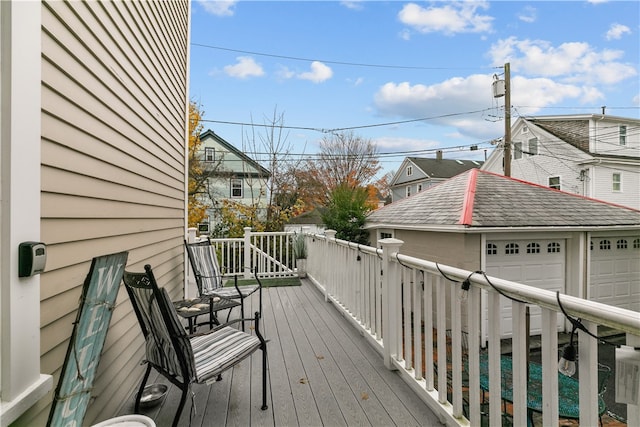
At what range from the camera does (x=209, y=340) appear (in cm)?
227

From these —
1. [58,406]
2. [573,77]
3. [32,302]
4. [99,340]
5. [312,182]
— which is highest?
[573,77]

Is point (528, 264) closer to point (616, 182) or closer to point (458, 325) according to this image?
point (458, 325)

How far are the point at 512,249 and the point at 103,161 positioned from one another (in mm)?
→ 7164

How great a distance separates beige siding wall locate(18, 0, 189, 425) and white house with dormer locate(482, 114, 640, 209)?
15.2 meters

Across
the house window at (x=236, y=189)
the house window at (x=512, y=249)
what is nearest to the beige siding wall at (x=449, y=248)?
the house window at (x=512, y=249)

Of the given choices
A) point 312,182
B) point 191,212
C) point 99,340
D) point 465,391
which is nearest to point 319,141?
point 312,182

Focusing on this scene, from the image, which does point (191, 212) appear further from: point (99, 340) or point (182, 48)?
point (99, 340)

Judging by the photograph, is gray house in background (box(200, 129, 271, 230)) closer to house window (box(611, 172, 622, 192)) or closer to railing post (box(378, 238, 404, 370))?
railing post (box(378, 238, 404, 370))

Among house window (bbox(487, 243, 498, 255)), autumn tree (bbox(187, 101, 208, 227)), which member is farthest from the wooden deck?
autumn tree (bbox(187, 101, 208, 227))

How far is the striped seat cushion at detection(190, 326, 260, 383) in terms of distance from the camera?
1.84 metres

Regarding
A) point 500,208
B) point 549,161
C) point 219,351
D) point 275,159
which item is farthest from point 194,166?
point 549,161

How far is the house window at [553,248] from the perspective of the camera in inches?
277

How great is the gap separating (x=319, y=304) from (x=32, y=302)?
383cm

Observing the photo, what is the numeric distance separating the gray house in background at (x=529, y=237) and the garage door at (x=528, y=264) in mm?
20
